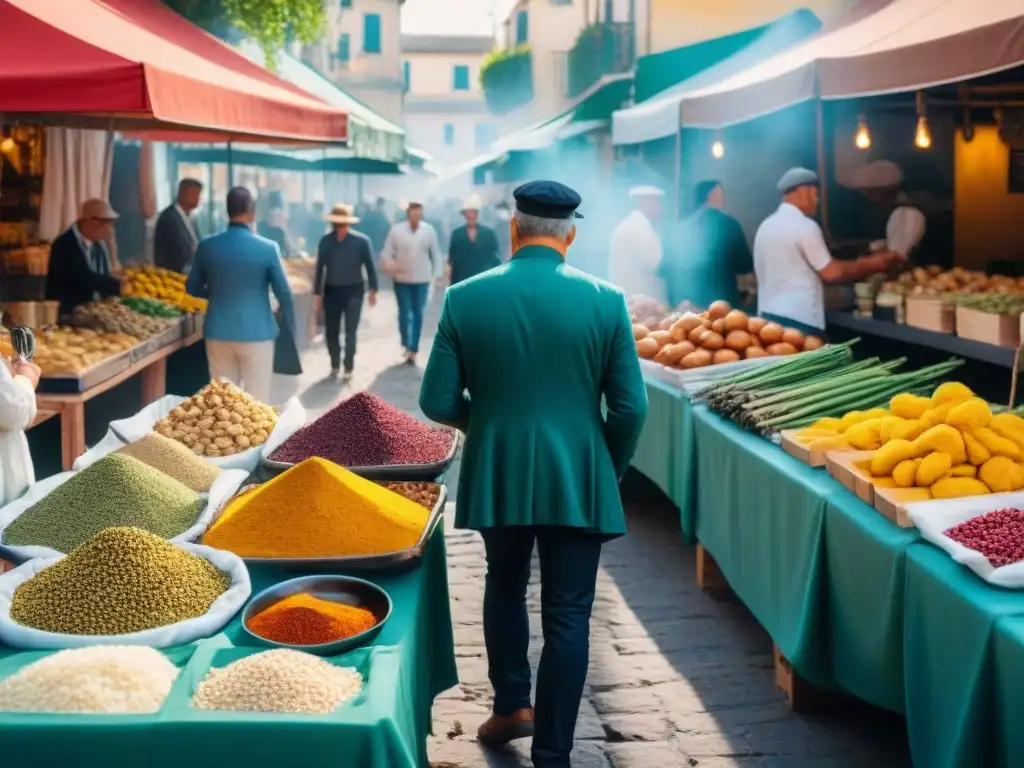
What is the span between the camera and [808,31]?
55.4 ft

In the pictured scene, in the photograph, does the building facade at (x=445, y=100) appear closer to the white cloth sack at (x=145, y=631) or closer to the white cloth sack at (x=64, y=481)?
the white cloth sack at (x=64, y=481)

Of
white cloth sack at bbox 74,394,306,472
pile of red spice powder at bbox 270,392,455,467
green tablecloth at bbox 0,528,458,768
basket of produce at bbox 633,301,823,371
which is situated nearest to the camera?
green tablecloth at bbox 0,528,458,768

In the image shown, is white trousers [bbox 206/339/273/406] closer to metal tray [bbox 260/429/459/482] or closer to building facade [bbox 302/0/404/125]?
metal tray [bbox 260/429/459/482]

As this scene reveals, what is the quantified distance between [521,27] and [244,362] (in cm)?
4169

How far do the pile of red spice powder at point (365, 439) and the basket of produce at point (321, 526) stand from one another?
77 centimetres

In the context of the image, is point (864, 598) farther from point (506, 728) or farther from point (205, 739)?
point (205, 739)

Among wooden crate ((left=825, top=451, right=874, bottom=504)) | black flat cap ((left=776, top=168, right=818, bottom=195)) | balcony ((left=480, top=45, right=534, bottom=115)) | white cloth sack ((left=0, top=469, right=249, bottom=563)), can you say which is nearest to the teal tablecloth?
wooden crate ((left=825, top=451, right=874, bottom=504))

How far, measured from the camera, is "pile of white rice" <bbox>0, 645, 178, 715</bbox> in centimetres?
257

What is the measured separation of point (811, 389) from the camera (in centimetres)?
570

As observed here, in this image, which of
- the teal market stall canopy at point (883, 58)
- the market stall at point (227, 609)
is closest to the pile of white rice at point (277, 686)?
the market stall at point (227, 609)

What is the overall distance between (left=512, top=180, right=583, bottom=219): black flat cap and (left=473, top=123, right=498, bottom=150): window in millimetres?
74798

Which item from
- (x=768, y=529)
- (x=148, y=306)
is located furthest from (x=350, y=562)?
(x=148, y=306)

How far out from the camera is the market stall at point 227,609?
8.21 ft

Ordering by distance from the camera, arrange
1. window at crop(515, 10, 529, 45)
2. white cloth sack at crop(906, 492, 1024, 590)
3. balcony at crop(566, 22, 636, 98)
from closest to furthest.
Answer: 1. white cloth sack at crop(906, 492, 1024, 590)
2. balcony at crop(566, 22, 636, 98)
3. window at crop(515, 10, 529, 45)
